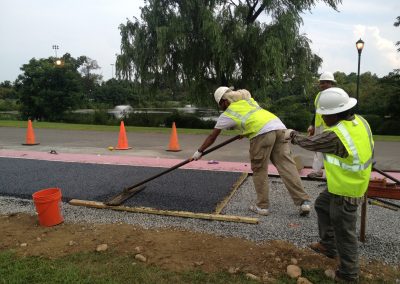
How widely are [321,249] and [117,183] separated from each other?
3.80 metres

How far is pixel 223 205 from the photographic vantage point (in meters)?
4.89

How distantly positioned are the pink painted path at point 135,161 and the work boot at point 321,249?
334cm

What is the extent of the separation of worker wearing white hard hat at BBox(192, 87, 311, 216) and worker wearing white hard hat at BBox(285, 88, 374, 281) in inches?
55.5

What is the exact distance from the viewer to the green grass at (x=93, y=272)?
2.97 m

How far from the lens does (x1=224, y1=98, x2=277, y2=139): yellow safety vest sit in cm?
439

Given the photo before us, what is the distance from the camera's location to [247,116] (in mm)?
4391

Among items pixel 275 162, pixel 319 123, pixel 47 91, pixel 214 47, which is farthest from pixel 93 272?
pixel 47 91

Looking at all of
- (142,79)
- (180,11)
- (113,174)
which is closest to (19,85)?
(142,79)

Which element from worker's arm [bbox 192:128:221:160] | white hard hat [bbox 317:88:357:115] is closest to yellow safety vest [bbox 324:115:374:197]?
white hard hat [bbox 317:88:357:115]

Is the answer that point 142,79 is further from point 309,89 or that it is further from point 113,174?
point 113,174

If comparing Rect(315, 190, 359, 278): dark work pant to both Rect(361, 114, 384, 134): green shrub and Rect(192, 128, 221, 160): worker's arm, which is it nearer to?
Rect(192, 128, 221, 160): worker's arm

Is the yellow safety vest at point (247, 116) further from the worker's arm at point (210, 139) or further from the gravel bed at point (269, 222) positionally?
the gravel bed at point (269, 222)

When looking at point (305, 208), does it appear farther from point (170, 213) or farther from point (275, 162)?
point (170, 213)

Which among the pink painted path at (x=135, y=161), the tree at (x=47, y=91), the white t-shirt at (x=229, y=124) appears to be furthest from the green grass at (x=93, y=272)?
the tree at (x=47, y=91)
